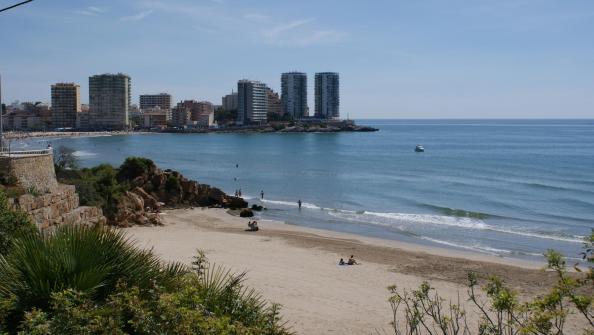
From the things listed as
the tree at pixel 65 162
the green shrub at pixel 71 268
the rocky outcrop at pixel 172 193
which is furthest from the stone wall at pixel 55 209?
the tree at pixel 65 162

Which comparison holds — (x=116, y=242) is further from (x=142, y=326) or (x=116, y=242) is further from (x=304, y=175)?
(x=304, y=175)

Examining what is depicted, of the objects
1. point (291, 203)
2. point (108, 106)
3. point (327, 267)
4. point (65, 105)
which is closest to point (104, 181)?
point (291, 203)

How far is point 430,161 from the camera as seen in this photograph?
251 feet

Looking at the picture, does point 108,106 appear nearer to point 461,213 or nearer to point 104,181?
point 104,181

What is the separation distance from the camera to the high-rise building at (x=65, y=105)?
188375 millimetres

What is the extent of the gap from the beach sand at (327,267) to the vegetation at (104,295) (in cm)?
810

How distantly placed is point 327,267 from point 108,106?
183 metres

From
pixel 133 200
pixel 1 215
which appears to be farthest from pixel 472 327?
pixel 133 200

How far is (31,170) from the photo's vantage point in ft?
52.2

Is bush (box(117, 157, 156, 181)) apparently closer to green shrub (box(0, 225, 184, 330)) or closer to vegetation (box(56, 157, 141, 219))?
vegetation (box(56, 157, 141, 219))

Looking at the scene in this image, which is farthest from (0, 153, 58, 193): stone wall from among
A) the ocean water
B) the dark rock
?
the dark rock

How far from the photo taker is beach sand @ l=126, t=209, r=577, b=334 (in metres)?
15.3

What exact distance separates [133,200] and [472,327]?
66.3 ft

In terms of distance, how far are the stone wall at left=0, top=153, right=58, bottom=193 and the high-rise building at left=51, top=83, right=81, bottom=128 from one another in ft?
605
